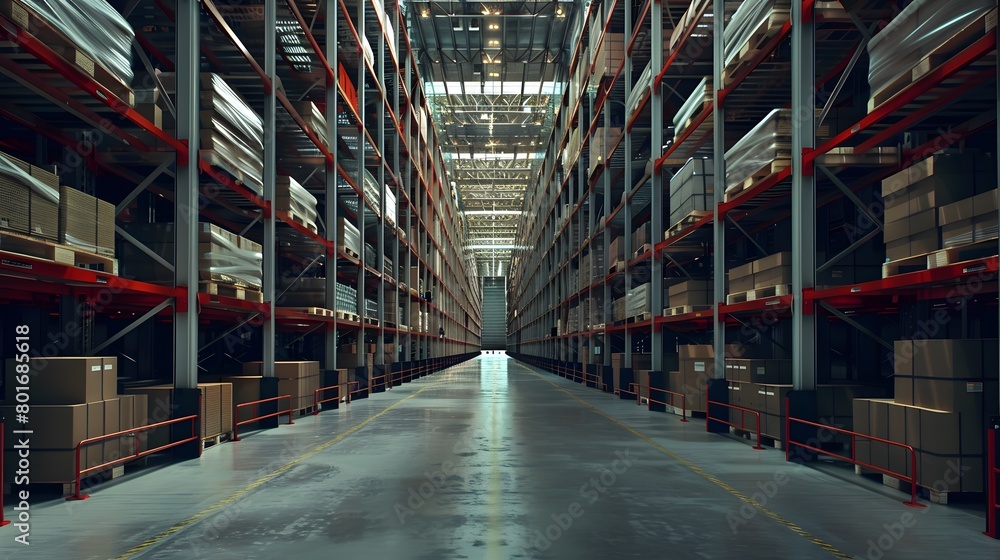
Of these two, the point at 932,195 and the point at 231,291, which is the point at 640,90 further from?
the point at 932,195

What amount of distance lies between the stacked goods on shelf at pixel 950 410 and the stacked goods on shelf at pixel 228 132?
9.77 m

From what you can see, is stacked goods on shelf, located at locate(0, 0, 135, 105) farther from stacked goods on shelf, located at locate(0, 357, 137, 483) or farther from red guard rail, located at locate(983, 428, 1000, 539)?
red guard rail, located at locate(983, 428, 1000, 539)

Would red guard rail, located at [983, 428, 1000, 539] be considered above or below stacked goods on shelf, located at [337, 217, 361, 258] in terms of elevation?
below

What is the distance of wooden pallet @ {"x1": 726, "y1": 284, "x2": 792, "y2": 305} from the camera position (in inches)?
433

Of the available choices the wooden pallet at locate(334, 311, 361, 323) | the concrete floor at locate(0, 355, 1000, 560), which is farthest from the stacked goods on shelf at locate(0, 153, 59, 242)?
the wooden pallet at locate(334, 311, 361, 323)

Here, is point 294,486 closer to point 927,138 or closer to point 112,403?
point 112,403

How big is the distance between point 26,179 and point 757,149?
10.1m

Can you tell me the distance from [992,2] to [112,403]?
32.7 ft

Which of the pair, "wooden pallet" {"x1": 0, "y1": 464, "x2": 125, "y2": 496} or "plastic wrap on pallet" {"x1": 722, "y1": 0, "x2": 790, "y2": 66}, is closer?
"wooden pallet" {"x1": 0, "y1": 464, "x2": 125, "y2": 496}

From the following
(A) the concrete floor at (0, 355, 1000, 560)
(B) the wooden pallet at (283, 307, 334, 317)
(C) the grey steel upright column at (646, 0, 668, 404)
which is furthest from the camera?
(C) the grey steel upright column at (646, 0, 668, 404)

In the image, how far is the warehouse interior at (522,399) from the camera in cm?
683

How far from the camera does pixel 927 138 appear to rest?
10.8m

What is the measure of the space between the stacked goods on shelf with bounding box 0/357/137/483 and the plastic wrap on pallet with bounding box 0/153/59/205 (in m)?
1.76

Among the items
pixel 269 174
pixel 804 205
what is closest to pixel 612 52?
pixel 269 174
